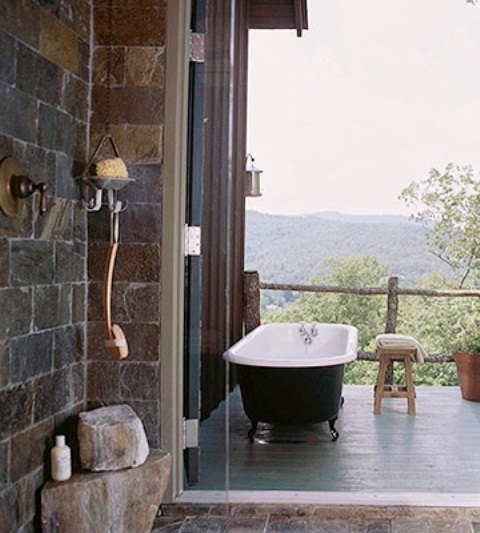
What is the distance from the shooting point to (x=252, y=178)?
608 centimetres

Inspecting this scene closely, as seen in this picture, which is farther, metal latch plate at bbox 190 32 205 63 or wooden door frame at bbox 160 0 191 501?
metal latch plate at bbox 190 32 205 63

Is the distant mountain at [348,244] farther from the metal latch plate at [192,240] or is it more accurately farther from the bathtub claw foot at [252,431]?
the metal latch plate at [192,240]

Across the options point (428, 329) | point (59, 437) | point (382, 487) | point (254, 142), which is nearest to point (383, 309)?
point (428, 329)

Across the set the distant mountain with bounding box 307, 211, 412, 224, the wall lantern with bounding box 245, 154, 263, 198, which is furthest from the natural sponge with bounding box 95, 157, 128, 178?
the distant mountain with bounding box 307, 211, 412, 224

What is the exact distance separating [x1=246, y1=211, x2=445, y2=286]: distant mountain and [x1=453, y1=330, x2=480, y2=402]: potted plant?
92 cm

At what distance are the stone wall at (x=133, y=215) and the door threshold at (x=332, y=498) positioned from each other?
38cm

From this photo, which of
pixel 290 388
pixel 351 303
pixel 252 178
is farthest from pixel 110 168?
pixel 351 303

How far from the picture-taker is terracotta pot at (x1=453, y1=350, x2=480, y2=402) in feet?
19.7

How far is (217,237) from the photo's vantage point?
357 cm

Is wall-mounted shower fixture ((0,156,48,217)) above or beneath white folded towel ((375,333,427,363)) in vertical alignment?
above

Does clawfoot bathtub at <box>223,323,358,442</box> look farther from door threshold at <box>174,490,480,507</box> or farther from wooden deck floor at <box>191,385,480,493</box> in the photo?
door threshold at <box>174,490,480,507</box>

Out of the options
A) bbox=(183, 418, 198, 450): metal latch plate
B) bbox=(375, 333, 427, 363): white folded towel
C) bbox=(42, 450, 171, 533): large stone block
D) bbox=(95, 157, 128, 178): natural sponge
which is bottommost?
bbox=(42, 450, 171, 533): large stone block

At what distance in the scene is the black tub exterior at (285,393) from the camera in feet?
14.4

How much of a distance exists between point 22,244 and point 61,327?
543mm
